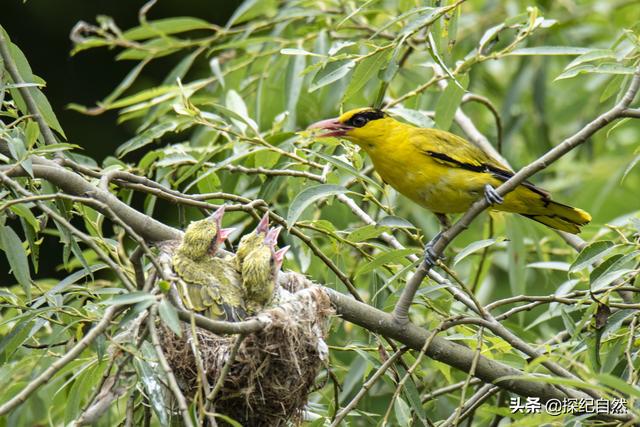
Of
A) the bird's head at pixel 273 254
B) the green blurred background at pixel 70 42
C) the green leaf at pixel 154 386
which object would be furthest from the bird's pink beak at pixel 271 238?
the green blurred background at pixel 70 42

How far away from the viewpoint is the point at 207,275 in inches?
143

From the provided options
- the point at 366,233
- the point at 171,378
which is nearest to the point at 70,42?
the point at 366,233

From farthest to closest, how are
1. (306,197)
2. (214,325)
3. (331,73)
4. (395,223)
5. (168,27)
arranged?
(168,27) → (331,73) → (395,223) → (306,197) → (214,325)

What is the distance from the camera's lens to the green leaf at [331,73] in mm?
3425

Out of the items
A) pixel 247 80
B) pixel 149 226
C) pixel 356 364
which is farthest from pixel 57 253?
pixel 149 226

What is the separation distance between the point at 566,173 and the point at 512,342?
464 cm

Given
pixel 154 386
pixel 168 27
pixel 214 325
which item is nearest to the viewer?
pixel 214 325

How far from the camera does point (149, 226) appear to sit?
3.15m

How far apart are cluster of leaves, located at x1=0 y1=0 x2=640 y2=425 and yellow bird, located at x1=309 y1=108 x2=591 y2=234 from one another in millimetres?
134

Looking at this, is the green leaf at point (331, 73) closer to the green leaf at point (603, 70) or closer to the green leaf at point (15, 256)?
the green leaf at point (603, 70)

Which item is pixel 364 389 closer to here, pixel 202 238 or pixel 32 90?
pixel 202 238

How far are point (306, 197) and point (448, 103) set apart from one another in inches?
41.6

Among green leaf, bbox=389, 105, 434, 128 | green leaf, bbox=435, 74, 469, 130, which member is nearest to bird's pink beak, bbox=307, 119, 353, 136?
green leaf, bbox=389, 105, 434, 128

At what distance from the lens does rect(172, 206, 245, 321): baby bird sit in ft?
11.5
